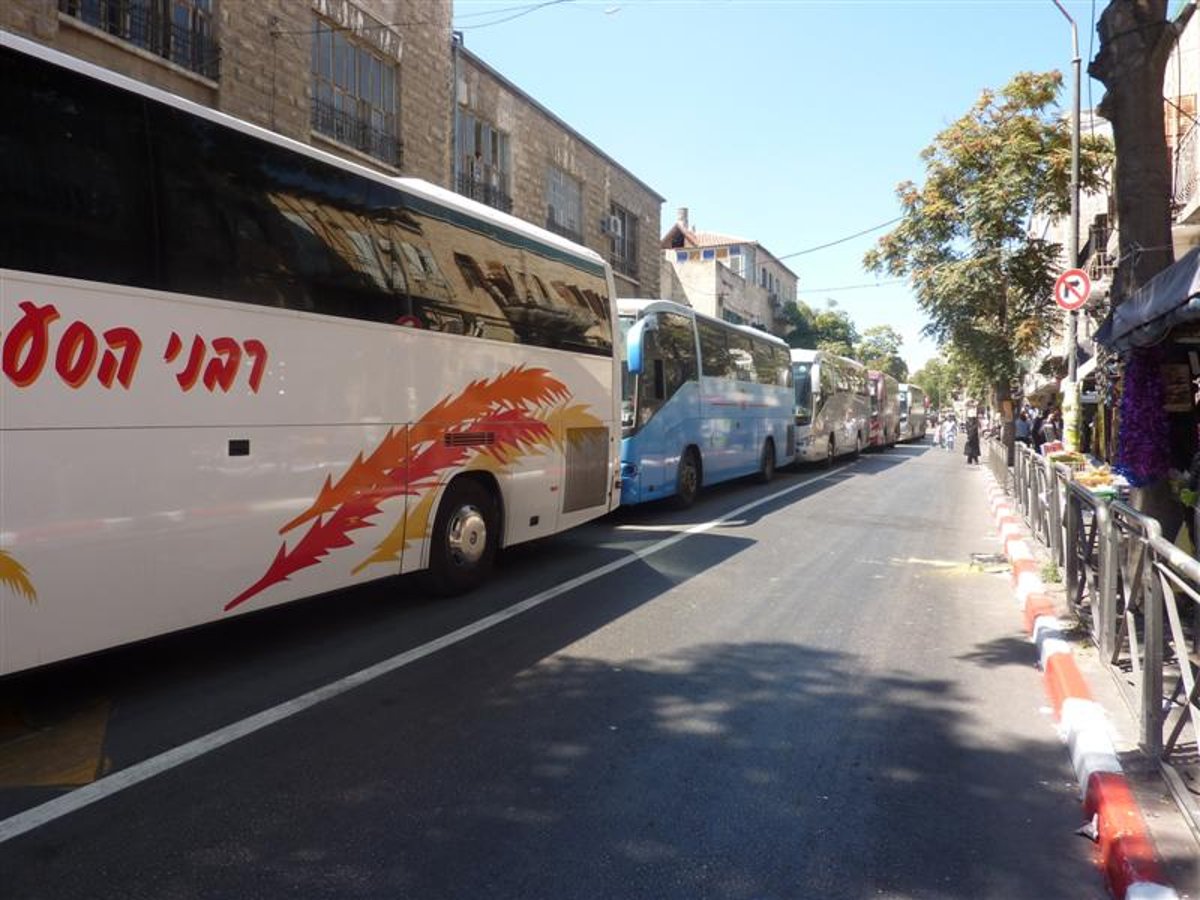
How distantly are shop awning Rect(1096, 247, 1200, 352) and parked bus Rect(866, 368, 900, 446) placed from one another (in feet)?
79.9

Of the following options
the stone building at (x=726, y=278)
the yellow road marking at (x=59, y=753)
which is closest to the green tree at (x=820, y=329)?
the stone building at (x=726, y=278)

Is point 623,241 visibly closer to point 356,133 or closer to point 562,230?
→ point 562,230

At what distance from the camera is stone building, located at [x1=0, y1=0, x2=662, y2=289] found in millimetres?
11516

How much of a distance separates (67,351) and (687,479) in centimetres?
1007

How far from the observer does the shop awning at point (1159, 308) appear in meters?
4.71

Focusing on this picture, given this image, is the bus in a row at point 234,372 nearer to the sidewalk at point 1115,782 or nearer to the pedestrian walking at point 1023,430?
the sidewalk at point 1115,782

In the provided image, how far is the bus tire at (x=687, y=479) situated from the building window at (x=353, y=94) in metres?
8.36

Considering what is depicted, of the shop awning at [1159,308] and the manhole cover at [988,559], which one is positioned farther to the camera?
the manhole cover at [988,559]

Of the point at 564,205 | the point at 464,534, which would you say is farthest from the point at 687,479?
the point at 564,205

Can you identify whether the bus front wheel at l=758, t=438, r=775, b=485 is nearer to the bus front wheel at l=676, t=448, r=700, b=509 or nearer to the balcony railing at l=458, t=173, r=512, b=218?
the bus front wheel at l=676, t=448, r=700, b=509

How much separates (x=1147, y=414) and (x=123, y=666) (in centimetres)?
723

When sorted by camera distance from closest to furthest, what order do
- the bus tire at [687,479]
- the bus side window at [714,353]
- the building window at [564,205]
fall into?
the bus tire at [687,479] → the bus side window at [714,353] → the building window at [564,205]

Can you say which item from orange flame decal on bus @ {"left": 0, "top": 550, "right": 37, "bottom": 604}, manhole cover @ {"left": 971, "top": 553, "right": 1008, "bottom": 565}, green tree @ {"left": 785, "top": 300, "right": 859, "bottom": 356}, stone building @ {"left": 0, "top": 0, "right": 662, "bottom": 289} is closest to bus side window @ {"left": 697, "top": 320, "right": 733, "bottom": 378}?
manhole cover @ {"left": 971, "top": 553, "right": 1008, "bottom": 565}

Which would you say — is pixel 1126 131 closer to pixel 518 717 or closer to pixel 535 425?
pixel 535 425
